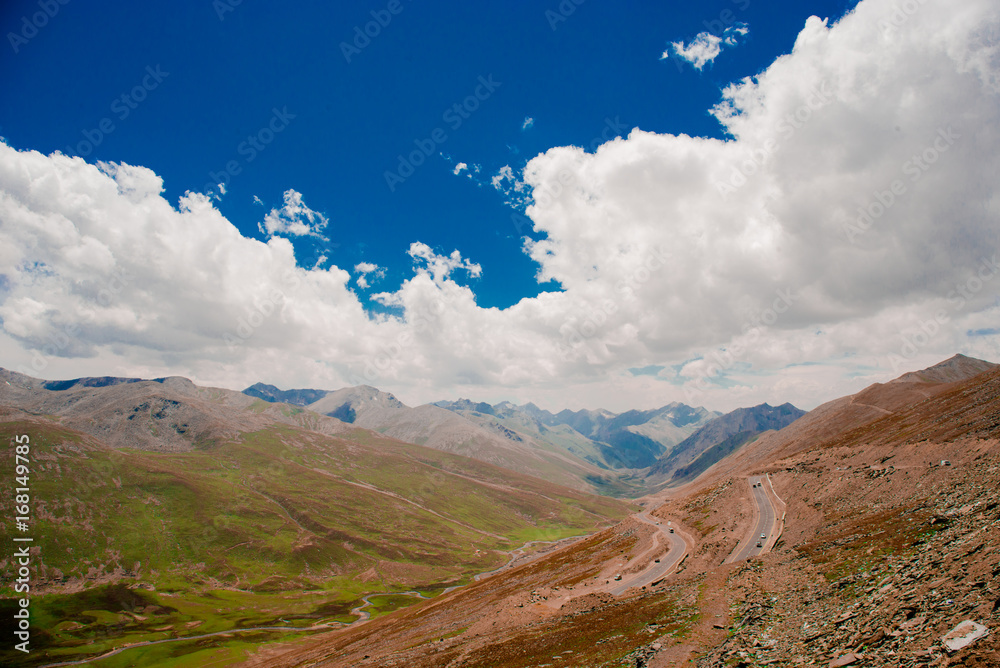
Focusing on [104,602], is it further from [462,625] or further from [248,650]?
[462,625]

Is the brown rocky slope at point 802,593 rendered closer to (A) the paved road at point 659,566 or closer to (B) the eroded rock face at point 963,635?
(B) the eroded rock face at point 963,635

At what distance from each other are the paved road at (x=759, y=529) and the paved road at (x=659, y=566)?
12532 millimetres

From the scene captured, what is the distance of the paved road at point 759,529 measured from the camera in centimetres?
7247

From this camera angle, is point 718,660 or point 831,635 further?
point 718,660

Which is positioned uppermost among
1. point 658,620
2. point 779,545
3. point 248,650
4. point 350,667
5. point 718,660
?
point 718,660

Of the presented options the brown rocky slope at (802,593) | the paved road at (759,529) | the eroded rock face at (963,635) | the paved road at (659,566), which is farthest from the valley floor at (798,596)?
the paved road at (759,529)

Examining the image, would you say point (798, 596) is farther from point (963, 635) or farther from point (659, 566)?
point (659, 566)

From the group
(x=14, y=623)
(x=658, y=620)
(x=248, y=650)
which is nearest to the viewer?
(x=658, y=620)

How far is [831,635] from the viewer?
962 inches

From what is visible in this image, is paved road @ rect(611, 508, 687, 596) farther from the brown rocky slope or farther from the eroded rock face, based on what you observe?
the eroded rock face

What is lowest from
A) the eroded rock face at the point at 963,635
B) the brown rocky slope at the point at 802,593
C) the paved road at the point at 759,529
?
the paved road at the point at 759,529

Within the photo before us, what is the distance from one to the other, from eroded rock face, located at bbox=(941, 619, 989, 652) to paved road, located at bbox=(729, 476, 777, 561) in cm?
5845

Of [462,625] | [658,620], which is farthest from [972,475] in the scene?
[462,625]

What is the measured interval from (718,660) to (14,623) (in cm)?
23545
